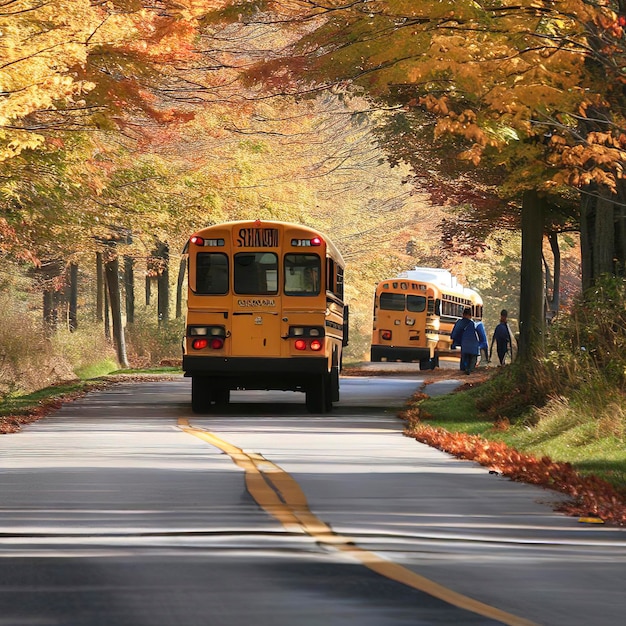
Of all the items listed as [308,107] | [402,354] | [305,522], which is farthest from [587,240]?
[402,354]

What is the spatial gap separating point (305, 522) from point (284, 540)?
96cm

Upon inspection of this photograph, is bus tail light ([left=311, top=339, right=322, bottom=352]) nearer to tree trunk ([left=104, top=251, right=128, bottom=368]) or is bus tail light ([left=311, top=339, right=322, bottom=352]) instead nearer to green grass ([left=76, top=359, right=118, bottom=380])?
green grass ([left=76, top=359, right=118, bottom=380])

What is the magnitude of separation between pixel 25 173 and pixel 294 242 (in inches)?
220

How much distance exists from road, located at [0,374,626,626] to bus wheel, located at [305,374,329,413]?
23.0 ft

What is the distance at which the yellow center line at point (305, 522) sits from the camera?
7320 mm

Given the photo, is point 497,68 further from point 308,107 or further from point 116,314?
point 116,314

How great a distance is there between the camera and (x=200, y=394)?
84.8 feet

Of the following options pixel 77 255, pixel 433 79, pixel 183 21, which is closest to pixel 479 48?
pixel 433 79

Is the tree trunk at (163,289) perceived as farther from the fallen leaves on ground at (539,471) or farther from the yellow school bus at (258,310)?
the fallen leaves on ground at (539,471)

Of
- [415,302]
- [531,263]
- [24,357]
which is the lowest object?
[24,357]

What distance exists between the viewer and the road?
7.16m

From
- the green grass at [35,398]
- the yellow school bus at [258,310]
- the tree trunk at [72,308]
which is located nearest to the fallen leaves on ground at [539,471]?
the yellow school bus at [258,310]

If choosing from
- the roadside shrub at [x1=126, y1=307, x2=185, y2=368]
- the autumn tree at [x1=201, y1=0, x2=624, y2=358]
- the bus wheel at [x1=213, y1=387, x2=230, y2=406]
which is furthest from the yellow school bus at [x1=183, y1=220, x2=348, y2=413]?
the roadside shrub at [x1=126, y1=307, x2=185, y2=368]

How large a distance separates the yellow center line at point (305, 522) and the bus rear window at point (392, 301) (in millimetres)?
32601
